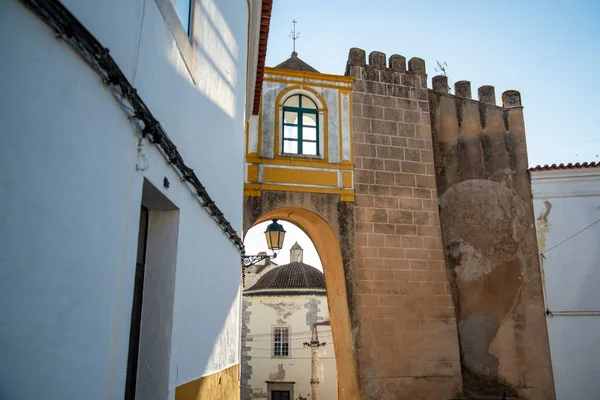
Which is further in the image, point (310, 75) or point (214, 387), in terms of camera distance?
point (310, 75)

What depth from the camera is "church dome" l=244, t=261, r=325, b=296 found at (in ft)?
99.7

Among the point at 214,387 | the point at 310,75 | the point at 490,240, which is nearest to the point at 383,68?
the point at 310,75

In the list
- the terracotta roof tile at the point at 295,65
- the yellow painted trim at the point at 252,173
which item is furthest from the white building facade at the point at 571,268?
the yellow painted trim at the point at 252,173

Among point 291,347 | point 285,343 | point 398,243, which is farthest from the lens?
point 285,343

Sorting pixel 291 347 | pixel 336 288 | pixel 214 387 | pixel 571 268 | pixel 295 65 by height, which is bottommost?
pixel 291 347

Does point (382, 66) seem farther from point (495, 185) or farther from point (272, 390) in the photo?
point (272, 390)

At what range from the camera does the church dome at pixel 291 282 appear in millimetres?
30391

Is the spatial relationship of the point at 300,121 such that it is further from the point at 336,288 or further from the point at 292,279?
the point at 292,279

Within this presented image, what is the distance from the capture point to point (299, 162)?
10.9 metres

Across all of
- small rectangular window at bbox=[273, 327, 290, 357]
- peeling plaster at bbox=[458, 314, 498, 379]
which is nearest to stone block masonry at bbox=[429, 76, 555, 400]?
peeling plaster at bbox=[458, 314, 498, 379]

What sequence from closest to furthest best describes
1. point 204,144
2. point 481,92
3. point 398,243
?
1. point 204,144
2. point 398,243
3. point 481,92

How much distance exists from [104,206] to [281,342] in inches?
1119

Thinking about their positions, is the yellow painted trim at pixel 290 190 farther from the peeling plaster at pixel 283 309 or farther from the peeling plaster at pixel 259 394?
the peeling plaster at pixel 259 394

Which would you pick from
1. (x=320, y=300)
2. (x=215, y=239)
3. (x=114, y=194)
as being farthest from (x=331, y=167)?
(x=320, y=300)
